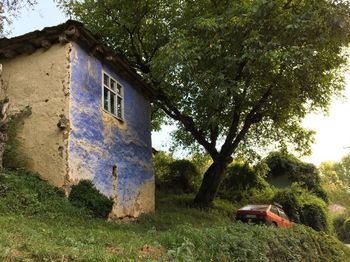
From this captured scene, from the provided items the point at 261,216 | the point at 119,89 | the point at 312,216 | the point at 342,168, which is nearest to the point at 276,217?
the point at 261,216

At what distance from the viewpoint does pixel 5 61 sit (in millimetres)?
15508

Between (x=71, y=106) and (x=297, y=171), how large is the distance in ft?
82.5

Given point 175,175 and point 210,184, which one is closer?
point 210,184

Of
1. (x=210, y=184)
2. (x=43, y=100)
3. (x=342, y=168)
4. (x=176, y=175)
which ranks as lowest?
(x=210, y=184)

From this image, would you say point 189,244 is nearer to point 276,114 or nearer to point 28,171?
point 28,171

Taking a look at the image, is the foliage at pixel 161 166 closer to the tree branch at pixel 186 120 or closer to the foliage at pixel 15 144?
the tree branch at pixel 186 120

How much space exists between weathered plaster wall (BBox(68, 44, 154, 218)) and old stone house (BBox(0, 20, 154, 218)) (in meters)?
0.03

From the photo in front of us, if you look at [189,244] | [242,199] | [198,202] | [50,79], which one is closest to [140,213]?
[198,202]

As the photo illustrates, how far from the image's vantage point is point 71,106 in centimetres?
1393

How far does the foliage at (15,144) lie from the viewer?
1389 centimetres

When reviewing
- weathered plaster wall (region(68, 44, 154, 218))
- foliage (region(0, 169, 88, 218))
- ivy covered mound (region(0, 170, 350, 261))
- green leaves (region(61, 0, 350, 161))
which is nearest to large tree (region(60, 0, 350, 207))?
green leaves (region(61, 0, 350, 161))

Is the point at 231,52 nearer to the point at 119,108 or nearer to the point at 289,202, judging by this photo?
the point at 119,108

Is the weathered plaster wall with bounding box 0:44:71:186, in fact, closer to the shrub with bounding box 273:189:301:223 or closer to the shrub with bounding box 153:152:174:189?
the shrub with bounding box 153:152:174:189

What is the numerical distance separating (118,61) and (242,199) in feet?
49.9
